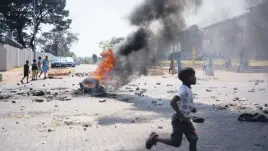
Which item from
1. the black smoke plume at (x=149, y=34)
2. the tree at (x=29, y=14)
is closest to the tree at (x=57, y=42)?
the tree at (x=29, y=14)

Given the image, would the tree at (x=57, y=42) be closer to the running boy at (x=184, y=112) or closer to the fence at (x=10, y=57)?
the fence at (x=10, y=57)

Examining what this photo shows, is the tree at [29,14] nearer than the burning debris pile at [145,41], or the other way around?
the burning debris pile at [145,41]

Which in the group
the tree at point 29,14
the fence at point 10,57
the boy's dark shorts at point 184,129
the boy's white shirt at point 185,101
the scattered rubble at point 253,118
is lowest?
the scattered rubble at point 253,118

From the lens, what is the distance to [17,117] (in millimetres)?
8945

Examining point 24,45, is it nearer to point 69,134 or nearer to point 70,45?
point 70,45

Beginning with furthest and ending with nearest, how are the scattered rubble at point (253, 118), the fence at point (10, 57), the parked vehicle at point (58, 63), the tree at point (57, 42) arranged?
the tree at point (57, 42) → the parked vehicle at point (58, 63) → the fence at point (10, 57) → the scattered rubble at point (253, 118)

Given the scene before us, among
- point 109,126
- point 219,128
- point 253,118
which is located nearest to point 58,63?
point 109,126

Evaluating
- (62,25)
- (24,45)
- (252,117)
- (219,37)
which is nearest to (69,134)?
(252,117)

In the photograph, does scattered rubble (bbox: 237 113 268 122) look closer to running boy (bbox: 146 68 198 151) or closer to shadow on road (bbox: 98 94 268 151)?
shadow on road (bbox: 98 94 268 151)

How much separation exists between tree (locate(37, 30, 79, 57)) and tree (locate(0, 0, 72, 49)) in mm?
26703

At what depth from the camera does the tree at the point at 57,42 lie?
8306 centimetres

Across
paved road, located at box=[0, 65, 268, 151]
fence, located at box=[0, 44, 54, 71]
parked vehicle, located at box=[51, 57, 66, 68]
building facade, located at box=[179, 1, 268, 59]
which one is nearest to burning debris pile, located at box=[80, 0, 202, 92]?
building facade, located at box=[179, 1, 268, 59]

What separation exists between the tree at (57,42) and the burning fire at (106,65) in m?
69.5

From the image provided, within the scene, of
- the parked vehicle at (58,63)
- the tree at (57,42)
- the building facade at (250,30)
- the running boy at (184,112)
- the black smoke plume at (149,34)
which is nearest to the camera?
the running boy at (184,112)
